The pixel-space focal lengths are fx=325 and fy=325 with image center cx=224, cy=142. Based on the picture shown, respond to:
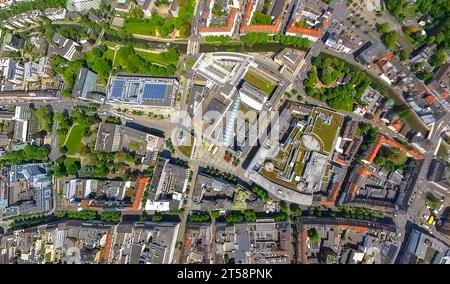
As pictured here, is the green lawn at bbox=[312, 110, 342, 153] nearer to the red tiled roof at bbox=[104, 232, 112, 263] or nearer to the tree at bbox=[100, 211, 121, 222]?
the tree at bbox=[100, 211, 121, 222]

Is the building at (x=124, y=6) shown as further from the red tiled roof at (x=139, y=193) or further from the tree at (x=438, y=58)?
the tree at (x=438, y=58)

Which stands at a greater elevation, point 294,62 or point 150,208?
point 294,62

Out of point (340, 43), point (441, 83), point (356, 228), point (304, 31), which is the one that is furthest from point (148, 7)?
point (356, 228)

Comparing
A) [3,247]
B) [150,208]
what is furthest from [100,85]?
[3,247]

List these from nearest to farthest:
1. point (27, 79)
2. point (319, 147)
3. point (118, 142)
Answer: point (319, 147)
point (118, 142)
point (27, 79)

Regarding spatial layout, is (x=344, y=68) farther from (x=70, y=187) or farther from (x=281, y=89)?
(x=70, y=187)

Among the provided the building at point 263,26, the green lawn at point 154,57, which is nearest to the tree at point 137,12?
the green lawn at point 154,57

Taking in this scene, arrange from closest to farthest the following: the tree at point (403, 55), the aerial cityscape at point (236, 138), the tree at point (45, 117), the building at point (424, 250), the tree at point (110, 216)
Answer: the building at point (424, 250) < the aerial cityscape at point (236, 138) < the tree at point (403, 55) < the tree at point (110, 216) < the tree at point (45, 117)
